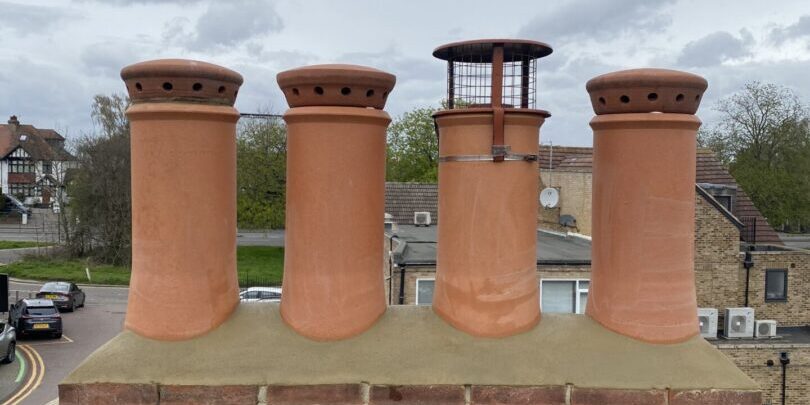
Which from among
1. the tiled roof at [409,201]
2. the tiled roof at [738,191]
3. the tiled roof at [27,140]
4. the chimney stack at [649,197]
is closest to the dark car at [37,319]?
the tiled roof at [409,201]

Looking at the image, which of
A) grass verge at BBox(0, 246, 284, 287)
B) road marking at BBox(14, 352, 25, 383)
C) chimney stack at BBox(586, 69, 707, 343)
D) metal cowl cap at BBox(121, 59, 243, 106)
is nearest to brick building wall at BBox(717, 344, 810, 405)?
chimney stack at BBox(586, 69, 707, 343)

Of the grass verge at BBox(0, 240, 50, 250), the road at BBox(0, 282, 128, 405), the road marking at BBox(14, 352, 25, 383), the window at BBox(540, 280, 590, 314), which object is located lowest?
the road at BBox(0, 282, 128, 405)

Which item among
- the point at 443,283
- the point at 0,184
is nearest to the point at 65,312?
the point at 443,283

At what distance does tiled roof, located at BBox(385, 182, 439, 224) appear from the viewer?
20531 millimetres

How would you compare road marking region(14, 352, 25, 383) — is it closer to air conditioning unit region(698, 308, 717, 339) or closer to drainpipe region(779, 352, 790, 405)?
air conditioning unit region(698, 308, 717, 339)

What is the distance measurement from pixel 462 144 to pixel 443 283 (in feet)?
3.55

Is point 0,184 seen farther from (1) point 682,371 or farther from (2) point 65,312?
(1) point 682,371

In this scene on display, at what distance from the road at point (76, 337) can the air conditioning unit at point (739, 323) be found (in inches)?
497

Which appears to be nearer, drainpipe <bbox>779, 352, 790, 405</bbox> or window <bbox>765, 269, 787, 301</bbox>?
drainpipe <bbox>779, 352, 790, 405</bbox>

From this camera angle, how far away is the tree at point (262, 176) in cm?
3675

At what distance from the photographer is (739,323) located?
13750 millimetres

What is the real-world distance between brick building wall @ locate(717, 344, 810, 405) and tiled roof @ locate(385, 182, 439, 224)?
9.29 meters

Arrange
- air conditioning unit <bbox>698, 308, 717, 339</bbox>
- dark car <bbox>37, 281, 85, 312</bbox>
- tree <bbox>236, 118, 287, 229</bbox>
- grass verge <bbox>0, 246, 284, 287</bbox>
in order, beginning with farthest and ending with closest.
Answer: tree <bbox>236, 118, 287, 229</bbox>
grass verge <bbox>0, 246, 284, 287</bbox>
dark car <bbox>37, 281, 85, 312</bbox>
air conditioning unit <bbox>698, 308, 717, 339</bbox>

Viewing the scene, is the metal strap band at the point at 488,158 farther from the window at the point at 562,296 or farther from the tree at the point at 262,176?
the tree at the point at 262,176
